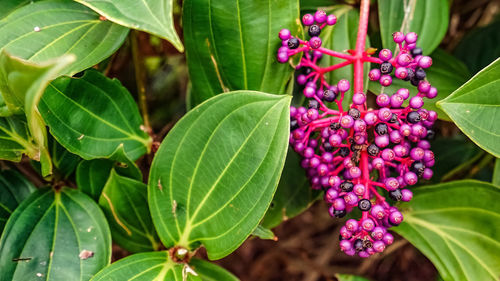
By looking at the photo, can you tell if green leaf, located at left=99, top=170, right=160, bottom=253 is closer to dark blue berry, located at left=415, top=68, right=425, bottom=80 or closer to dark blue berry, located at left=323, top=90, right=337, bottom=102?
dark blue berry, located at left=323, top=90, right=337, bottom=102

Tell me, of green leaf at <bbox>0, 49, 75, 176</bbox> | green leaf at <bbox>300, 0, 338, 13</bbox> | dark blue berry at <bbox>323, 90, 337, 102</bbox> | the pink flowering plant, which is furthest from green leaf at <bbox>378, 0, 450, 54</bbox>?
green leaf at <bbox>0, 49, 75, 176</bbox>

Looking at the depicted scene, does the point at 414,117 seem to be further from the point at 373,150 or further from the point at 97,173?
the point at 97,173

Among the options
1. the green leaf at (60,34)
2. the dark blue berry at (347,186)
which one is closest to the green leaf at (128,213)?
the green leaf at (60,34)

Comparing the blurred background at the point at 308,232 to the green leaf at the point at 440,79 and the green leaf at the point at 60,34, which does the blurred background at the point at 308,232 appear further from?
the green leaf at the point at 60,34

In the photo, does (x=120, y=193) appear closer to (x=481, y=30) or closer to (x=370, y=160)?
(x=370, y=160)

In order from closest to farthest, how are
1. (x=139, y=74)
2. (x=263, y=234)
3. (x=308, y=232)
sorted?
1. (x=263, y=234)
2. (x=139, y=74)
3. (x=308, y=232)

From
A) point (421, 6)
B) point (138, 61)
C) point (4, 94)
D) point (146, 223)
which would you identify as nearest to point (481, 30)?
point (421, 6)

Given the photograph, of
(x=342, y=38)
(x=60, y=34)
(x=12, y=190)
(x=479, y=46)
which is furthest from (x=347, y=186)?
(x=479, y=46)
